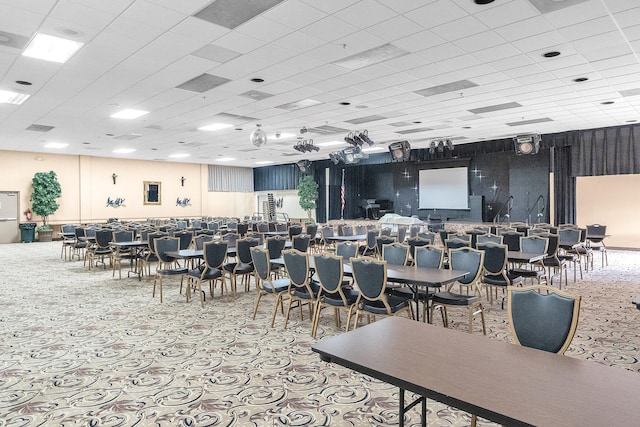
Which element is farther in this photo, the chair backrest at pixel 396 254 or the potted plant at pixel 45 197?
the potted plant at pixel 45 197

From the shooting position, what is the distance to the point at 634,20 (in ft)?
17.1

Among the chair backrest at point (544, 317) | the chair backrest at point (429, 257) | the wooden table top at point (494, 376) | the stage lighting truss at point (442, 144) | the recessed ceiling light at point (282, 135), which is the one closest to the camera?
the wooden table top at point (494, 376)

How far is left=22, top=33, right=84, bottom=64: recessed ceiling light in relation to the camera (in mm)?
5688

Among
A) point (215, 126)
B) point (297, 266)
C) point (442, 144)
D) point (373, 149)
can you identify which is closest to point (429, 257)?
point (297, 266)

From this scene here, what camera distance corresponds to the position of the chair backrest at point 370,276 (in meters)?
4.58

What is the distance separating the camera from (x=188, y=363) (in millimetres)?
4258

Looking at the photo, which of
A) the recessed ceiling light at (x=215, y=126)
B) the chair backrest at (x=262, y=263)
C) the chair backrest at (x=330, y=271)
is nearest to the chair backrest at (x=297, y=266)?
the chair backrest at (x=330, y=271)

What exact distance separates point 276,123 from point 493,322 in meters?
8.04

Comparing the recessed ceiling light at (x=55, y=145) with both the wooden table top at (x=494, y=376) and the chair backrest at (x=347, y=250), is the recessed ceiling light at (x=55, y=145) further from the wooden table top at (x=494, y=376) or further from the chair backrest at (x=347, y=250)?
the wooden table top at (x=494, y=376)

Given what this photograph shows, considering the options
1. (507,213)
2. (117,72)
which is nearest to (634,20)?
(117,72)

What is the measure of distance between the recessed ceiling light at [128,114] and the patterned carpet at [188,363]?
4.68 meters

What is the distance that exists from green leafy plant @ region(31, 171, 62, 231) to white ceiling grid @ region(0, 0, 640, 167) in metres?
6.07

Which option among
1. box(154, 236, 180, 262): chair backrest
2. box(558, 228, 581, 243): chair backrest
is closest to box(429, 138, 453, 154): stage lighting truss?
box(558, 228, 581, 243): chair backrest

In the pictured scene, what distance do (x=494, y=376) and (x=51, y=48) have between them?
695 centimetres
